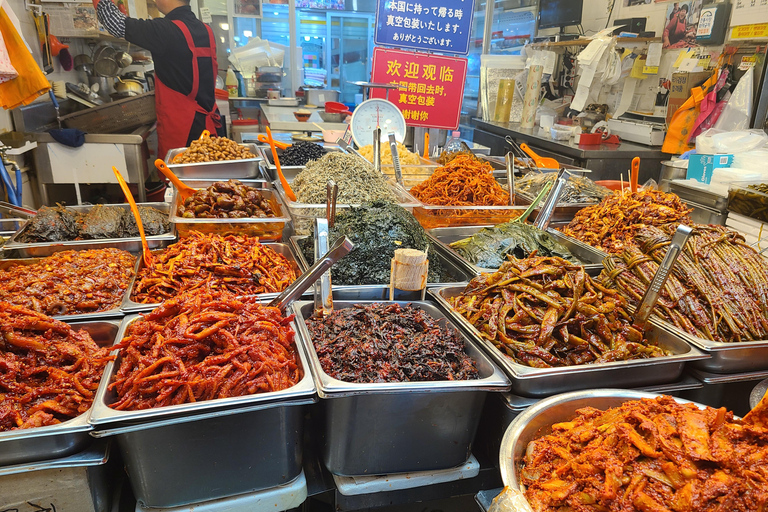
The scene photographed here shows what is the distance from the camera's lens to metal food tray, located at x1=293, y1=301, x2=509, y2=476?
1165mm

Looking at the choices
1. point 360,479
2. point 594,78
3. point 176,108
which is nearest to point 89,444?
point 360,479

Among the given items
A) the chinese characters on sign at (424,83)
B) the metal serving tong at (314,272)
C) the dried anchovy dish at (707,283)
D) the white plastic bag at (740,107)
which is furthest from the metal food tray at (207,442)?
the white plastic bag at (740,107)

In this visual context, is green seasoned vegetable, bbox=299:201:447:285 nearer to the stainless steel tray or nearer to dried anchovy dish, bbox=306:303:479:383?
dried anchovy dish, bbox=306:303:479:383

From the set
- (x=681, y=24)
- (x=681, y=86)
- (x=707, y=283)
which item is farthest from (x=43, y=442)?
(x=681, y=24)

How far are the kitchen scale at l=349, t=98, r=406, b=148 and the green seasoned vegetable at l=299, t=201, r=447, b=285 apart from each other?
71.2 inches

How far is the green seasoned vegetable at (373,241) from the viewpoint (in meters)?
1.89

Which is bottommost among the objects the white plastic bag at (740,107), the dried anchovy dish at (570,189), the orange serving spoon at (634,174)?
the dried anchovy dish at (570,189)

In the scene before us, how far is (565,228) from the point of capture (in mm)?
2689

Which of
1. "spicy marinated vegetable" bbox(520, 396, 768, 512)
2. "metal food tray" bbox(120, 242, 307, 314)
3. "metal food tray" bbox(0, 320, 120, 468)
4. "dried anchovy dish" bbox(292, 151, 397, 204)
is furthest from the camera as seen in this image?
"dried anchovy dish" bbox(292, 151, 397, 204)

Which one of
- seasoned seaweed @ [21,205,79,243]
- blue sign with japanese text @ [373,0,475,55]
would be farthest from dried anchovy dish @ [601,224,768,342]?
blue sign with japanese text @ [373,0,475,55]

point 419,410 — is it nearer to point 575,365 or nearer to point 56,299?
point 575,365

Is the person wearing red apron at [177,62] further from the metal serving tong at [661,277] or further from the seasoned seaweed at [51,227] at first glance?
the metal serving tong at [661,277]

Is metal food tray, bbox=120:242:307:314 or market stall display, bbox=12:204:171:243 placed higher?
market stall display, bbox=12:204:171:243

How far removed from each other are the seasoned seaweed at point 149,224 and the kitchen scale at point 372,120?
1.92m
